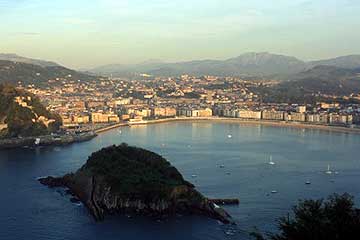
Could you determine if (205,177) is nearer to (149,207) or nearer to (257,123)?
(149,207)

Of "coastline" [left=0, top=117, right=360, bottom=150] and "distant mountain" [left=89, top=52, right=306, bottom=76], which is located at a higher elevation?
"distant mountain" [left=89, top=52, right=306, bottom=76]

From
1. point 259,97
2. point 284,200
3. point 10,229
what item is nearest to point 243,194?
point 284,200

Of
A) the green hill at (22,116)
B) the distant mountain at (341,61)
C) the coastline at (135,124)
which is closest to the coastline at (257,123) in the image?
the coastline at (135,124)

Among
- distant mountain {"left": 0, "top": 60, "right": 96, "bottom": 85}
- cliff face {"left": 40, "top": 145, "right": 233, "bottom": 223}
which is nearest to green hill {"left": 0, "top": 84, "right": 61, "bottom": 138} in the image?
cliff face {"left": 40, "top": 145, "right": 233, "bottom": 223}

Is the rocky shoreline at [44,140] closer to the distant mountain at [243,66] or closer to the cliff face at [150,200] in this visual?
the cliff face at [150,200]

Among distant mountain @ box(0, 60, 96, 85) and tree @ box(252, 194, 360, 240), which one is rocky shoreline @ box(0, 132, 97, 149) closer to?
tree @ box(252, 194, 360, 240)

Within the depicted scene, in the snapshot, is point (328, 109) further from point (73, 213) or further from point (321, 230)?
point (321, 230)
